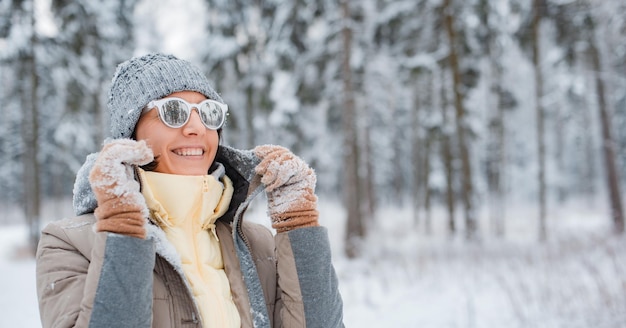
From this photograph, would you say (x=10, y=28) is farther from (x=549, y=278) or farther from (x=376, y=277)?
(x=549, y=278)

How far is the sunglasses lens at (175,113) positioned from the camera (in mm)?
A: 1700

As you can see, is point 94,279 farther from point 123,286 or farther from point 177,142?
point 177,142

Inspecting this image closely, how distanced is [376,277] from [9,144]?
111 ft

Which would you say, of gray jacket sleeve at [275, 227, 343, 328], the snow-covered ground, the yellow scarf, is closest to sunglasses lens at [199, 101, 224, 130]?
the yellow scarf

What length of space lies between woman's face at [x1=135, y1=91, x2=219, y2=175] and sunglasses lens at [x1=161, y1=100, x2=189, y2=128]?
0.07 ft

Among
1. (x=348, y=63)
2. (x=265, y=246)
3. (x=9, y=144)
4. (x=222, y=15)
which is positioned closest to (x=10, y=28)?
(x=222, y=15)

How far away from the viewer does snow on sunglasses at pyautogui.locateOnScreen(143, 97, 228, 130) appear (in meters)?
1.70

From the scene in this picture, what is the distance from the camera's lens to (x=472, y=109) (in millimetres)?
18781

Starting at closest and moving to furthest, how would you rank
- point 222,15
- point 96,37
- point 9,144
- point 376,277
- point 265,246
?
point 265,246 → point 376,277 → point 96,37 → point 222,15 → point 9,144

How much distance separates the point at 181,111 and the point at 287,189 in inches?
19.7

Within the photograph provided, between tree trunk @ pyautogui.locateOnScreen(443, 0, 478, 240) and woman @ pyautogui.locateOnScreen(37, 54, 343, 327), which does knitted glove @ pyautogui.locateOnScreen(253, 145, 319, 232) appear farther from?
tree trunk @ pyautogui.locateOnScreen(443, 0, 478, 240)

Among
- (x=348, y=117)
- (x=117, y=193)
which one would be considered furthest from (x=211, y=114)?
(x=348, y=117)

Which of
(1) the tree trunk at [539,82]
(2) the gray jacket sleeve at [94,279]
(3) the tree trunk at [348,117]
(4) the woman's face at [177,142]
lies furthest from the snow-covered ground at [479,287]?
(4) the woman's face at [177,142]

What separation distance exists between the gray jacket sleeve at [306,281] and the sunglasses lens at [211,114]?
50 centimetres
